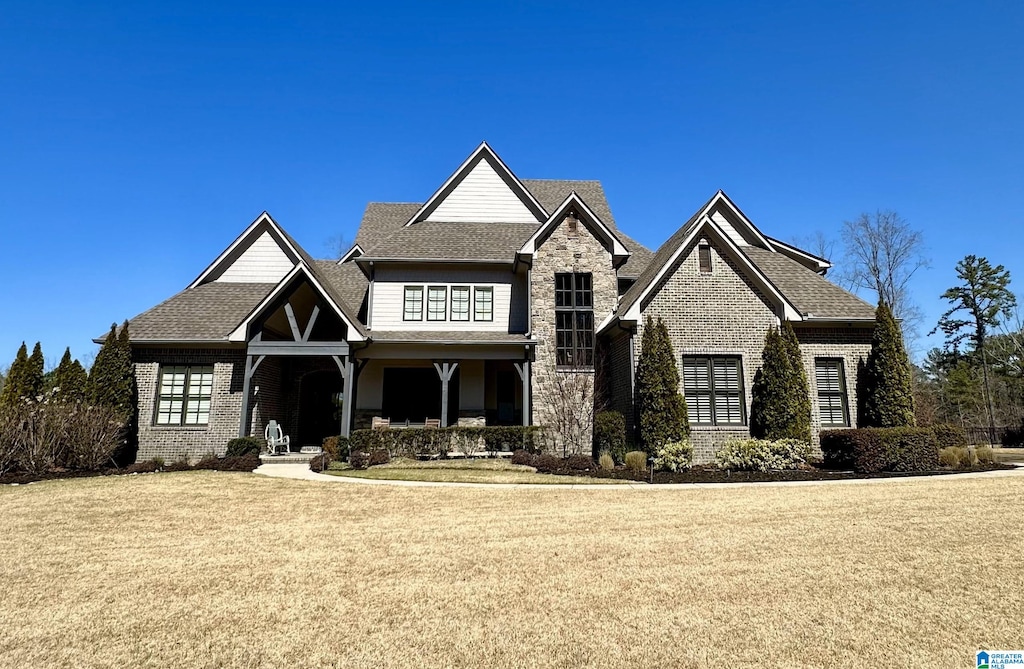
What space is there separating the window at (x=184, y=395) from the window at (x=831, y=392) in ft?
65.5

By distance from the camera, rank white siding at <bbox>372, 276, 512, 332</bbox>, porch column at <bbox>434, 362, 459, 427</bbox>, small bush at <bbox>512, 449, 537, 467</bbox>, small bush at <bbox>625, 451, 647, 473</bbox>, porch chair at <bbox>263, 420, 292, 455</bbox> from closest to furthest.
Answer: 1. small bush at <bbox>625, 451, 647, 473</bbox>
2. small bush at <bbox>512, 449, 537, 467</bbox>
3. porch chair at <bbox>263, 420, 292, 455</bbox>
4. porch column at <bbox>434, 362, 459, 427</bbox>
5. white siding at <bbox>372, 276, 512, 332</bbox>

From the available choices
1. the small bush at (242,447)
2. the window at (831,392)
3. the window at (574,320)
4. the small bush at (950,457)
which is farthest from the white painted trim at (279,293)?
the small bush at (950,457)

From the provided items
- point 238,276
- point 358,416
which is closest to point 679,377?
point 358,416

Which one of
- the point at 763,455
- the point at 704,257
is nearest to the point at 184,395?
the point at 704,257

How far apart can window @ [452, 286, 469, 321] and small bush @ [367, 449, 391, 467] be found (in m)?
6.55

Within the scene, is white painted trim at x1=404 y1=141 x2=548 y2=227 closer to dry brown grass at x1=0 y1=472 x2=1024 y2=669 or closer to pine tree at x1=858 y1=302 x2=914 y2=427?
pine tree at x1=858 y1=302 x2=914 y2=427

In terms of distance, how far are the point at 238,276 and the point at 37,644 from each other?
66.6 ft

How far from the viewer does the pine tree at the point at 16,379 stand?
16391 millimetres

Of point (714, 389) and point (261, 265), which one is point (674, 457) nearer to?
point (714, 389)

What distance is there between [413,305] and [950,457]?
17.5m

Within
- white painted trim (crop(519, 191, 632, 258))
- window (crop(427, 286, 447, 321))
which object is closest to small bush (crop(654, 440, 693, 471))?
white painted trim (crop(519, 191, 632, 258))

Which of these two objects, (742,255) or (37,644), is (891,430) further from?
(37,644)

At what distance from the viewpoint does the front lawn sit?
13.7m

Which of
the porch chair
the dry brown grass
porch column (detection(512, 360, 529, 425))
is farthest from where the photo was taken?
porch column (detection(512, 360, 529, 425))
